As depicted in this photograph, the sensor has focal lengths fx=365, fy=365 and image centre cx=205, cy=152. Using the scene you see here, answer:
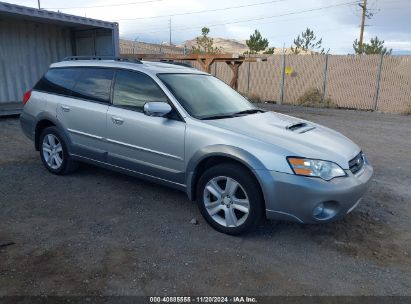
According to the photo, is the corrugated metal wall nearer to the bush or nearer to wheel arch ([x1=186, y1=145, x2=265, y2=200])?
wheel arch ([x1=186, y1=145, x2=265, y2=200])

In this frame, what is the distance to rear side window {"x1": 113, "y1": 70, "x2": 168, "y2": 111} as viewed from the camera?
14.1 feet

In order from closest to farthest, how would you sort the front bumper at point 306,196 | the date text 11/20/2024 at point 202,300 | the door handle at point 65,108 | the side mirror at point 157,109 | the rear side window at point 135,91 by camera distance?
1. the date text 11/20/2024 at point 202,300
2. the front bumper at point 306,196
3. the side mirror at point 157,109
4. the rear side window at point 135,91
5. the door handle at point 65,108

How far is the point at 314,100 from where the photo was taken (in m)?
17.7

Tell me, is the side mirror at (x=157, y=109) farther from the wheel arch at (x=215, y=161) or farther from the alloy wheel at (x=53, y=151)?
the alloy wheel at (x=53, y=151)

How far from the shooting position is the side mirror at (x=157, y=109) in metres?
3.89

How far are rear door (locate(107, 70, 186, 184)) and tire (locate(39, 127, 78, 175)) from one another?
103cm

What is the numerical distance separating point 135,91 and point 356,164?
2673mm

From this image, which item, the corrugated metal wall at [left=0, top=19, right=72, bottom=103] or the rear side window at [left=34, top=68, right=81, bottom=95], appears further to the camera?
the corrugated metal wall at [left=0, top=19, right=72, bottom=103]

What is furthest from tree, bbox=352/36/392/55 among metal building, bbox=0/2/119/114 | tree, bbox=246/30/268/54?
metal building, bbox=0/2/119/114

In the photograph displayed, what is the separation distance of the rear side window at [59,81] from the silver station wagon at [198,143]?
2 cm

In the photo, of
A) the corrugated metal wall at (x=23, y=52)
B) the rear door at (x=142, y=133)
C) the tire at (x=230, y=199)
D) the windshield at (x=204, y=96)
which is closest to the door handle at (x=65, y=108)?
the rear door at (x=142, y=133)

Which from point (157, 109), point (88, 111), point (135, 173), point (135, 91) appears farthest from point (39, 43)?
point (157, 109)

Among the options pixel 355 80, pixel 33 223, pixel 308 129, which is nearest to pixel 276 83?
pixel 355 80

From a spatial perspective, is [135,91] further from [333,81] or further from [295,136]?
[333,81]
